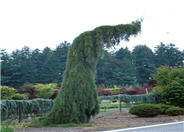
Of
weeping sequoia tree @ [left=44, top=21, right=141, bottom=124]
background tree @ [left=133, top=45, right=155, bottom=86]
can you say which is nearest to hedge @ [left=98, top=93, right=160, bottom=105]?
weeping sequoia tree @ [left=44, top=21, right=141, bottom=124]

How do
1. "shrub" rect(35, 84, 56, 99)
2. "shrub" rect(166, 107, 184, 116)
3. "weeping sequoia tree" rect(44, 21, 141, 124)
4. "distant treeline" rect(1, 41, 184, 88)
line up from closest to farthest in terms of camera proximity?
"weeping sequoia tree" rect(44, 21, 141, 124), "shrub" rect(166, 107, 184, 116), "shrub" rect(35, 84, 56, 99), "distant treeline" rect(1, 41, 184, 88)

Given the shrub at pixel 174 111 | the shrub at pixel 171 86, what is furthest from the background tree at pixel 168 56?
the shrub at pixel 174 111

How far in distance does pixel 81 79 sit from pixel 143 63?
1814 inches

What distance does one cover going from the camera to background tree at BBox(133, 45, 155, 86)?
54562mm

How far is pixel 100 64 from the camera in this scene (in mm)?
54281

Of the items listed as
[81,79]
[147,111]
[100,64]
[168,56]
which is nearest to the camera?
[81,79]

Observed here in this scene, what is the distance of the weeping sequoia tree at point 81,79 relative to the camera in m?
10.6

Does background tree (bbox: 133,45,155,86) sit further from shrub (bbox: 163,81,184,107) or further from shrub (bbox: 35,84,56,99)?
shrub (bbox: 163,81,184,107)

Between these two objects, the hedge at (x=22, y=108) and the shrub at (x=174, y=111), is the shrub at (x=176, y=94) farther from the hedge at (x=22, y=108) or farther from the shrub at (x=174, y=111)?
the hedge at (x=22, y=108)

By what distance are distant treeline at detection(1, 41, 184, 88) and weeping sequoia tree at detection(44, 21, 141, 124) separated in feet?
111

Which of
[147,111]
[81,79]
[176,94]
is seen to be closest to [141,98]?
[176,94]

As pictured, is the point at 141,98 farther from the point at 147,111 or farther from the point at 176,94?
the point at 147,111

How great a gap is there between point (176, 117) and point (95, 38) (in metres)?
6.30

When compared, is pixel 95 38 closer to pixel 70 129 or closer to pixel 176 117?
pixel 70 129
